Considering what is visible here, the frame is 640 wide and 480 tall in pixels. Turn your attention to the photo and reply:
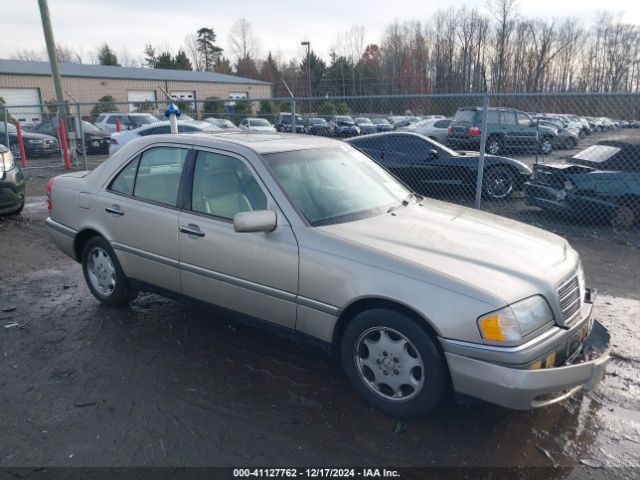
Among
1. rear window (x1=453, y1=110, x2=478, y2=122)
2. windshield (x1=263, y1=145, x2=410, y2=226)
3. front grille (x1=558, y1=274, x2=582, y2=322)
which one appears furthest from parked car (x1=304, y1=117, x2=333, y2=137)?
front grille (x1=558, y1=274, x2=582, y2=322)

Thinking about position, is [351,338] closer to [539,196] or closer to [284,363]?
[284,363]

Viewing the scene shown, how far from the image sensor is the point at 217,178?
381 cm

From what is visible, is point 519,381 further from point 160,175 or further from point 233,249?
point 160,175

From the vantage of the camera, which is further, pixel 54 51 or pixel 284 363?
pixel 54 51

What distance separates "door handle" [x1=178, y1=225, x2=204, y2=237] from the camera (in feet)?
12.2

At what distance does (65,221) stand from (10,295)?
1.14m

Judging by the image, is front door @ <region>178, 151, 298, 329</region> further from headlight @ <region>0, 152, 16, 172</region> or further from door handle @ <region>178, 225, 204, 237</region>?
headlight @ <region>0, 152, 16, 172</region>

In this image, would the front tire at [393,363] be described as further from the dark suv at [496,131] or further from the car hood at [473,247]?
the dark suv at [496,131]

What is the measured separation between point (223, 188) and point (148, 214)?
0.76 meters

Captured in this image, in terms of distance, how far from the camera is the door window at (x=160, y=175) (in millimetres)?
4012

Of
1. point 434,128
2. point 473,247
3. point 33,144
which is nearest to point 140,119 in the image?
point 33,144

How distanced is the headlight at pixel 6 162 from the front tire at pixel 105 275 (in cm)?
410

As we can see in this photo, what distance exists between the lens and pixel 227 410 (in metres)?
3.18

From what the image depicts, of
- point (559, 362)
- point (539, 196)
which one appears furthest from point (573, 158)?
point (559, 362)
